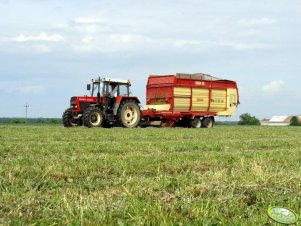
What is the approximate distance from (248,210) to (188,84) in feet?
71.0

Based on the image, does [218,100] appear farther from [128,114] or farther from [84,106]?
[84,106]

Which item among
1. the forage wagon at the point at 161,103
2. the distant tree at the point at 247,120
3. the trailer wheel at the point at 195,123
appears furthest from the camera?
the distant tree at the point at 247,120

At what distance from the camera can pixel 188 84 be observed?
84.7 feet

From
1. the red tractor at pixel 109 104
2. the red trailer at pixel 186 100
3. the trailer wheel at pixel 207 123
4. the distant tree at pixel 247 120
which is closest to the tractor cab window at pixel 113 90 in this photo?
the red tractor at pixel 109 104

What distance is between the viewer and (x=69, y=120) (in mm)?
22562

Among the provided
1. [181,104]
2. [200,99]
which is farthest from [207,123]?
[181,104]

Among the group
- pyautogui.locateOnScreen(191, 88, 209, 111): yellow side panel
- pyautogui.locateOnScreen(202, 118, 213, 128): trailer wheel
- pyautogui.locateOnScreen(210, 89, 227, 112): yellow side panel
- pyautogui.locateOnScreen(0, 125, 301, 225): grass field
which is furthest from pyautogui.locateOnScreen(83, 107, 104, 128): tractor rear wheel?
pyautogui.locateOnScreen(0, 125, 301, 225): grass field

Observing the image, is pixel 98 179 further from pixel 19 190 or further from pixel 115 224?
pixel 115 224

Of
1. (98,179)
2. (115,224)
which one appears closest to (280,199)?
(115,224)

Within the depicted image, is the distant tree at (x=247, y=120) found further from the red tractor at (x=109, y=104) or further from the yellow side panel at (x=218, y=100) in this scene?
the red tractor at (x=109, y=104)

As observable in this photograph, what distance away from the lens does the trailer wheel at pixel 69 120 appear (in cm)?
2242

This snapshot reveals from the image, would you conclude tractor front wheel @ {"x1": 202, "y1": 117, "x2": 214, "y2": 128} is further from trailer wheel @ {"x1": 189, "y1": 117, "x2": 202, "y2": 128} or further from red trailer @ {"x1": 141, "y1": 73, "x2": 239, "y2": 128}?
trailer wheel @ {"x1": 189, "y1": 117, "x2": 202, "y2": 128}

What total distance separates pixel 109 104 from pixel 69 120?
6.72 feet

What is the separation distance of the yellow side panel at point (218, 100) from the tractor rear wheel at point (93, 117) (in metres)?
7.52
